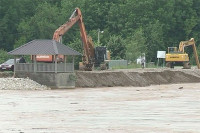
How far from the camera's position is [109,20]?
13875 cm

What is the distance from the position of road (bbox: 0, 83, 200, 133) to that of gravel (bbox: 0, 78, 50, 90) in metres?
6.04

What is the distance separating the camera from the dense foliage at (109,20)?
12338 cm

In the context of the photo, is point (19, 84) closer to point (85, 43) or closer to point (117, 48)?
point (85, 43)

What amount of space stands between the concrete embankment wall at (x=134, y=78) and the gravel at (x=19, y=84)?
17.5 ft

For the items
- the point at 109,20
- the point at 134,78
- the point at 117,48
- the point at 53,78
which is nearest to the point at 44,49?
the point at 53,78

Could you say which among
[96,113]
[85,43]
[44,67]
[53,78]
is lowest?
[96,113]

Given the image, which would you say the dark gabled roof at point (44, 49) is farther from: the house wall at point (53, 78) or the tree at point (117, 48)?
the tree at point (117, 48)

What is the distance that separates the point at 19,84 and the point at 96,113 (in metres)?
23.9

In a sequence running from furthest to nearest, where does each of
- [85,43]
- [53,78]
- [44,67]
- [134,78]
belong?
[85,43]
[134,78]
[44,67]
[53,78]

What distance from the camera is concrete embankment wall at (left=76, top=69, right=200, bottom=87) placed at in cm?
6781

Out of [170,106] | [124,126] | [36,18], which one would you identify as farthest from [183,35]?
[124,126]

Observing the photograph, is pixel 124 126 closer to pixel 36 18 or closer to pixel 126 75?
pixel 126 75

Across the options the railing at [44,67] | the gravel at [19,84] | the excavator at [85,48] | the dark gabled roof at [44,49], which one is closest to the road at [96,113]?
the gravel at [19,84]

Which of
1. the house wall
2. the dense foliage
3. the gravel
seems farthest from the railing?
the dense foliage
